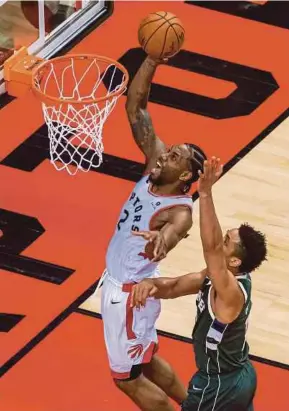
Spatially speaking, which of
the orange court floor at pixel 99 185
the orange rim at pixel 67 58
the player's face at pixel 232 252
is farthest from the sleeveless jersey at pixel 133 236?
the orange rim at pixel 67 58

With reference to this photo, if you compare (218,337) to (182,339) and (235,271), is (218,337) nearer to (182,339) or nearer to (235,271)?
(235,271)

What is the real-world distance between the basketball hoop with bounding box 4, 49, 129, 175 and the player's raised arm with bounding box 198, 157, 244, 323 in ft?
9.15

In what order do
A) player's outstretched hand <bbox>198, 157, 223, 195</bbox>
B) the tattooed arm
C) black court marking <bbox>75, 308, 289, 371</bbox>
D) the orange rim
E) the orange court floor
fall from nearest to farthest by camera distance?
player's outstretched hand <bbox>198, 157, 223, 195</bbox>, the tattooed arm, the orange court floor, black court marking <bbox>75, 308, 289, 371</bbox>, the orange rim

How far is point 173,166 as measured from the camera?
7.93 meters

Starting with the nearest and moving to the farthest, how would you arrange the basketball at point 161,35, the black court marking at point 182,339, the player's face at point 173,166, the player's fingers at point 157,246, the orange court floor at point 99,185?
the player's fingers at point 157,246 → the player's face at point 173,166 → the basketball at point 161,35 → the orange court floor at point 99,185 → the black court marking at point 182,339

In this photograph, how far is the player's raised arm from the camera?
275 inches

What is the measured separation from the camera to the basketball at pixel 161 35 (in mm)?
8453

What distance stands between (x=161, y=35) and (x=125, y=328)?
163 cm

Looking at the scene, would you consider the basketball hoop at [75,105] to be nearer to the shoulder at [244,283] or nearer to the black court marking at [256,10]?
the black court marking at [256,10]

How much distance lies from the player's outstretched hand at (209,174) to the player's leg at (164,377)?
5.36 ft

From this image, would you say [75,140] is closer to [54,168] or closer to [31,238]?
[54,168]

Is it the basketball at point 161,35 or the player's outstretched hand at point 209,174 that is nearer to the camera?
the player's outstretched hand at point 209,174

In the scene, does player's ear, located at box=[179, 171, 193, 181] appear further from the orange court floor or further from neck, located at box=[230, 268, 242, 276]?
the orange court floor

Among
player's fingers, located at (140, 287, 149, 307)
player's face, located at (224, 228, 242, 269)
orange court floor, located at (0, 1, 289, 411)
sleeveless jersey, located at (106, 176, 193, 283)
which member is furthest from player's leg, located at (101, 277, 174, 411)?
player's face, located at (224, 228, 242, 269)
